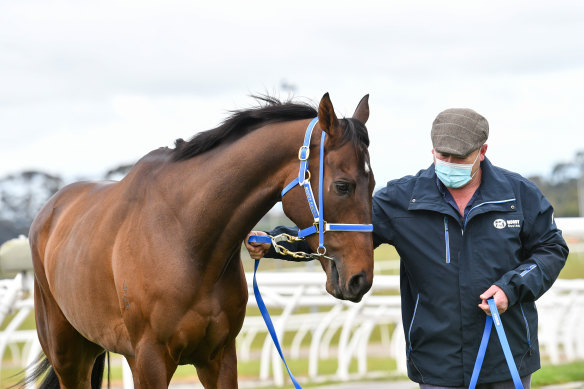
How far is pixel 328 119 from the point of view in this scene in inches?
152

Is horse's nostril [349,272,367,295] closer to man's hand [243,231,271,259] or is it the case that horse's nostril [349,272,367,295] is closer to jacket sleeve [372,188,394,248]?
jacket sleeve [372,188,394,248]

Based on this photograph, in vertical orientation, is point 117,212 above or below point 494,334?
above

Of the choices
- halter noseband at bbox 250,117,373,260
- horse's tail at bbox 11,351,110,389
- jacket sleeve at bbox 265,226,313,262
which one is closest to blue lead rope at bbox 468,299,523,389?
halter noseband at bbox 250,117,373,260

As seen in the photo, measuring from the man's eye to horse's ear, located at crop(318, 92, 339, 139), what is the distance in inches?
8.9

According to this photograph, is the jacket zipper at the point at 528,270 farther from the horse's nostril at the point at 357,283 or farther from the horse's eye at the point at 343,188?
the horse's eye at the point at 343,188

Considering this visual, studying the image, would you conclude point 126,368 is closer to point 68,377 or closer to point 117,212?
point 68,377

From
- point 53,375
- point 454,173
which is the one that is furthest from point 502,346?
point 53,375

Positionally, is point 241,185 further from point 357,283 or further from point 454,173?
point 454,173

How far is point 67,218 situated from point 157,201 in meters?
1.25

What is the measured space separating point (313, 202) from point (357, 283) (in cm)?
41

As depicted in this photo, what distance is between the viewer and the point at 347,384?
26.1 ft

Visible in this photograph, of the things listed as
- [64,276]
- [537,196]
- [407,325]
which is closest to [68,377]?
[64,276]

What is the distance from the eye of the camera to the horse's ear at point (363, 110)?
4152 millimetres

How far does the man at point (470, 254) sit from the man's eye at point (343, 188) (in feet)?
1.16
